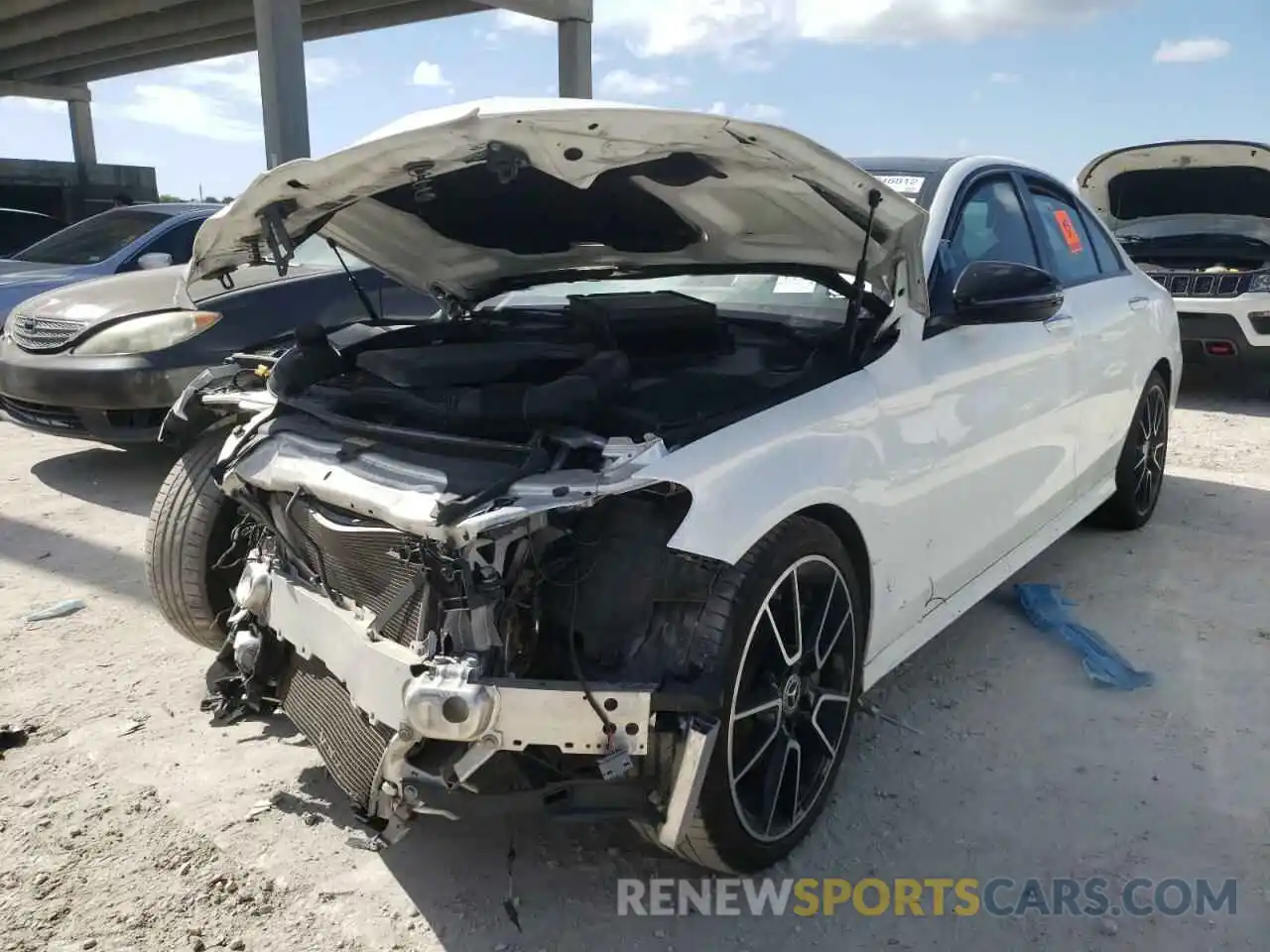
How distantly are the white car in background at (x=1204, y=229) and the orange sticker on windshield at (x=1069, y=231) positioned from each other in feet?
13.3

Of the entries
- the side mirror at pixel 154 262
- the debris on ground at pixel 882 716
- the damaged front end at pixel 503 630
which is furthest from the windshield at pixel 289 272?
the debris on ground at pixel 882 716

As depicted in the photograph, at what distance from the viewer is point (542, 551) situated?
6.95 ft

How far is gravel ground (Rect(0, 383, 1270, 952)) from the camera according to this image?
2217 mm

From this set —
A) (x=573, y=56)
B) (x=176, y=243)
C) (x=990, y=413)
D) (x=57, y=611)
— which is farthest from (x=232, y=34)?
(x=990, y=413)

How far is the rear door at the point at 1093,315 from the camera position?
3.87 meters

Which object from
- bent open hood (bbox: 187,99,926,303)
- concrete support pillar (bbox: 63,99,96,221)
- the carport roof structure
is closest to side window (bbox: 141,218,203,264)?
bent open hood (bbox: 187,99,926,303)

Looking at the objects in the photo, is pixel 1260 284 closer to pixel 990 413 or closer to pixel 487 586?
pixel 990 413

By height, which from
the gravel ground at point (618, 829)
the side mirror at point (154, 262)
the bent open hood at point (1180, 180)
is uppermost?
the bent open hood at point (1180, 180)

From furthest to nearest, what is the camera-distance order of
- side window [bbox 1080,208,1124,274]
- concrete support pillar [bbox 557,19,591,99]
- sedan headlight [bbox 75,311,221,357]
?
1. concrete support pillar [bbox 557,19,591,99]
2. sedan headlight [bbox 75,311,221,357]
3. side window [bbox 1080,208,1124,274]

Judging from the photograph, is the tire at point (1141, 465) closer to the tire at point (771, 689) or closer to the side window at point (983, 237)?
the side window at point (983, 237)

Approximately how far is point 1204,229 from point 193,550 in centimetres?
812

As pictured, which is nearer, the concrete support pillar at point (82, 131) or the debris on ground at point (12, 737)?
the debris on ground at point (12, 737)

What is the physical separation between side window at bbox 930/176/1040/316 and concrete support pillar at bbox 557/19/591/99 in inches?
557

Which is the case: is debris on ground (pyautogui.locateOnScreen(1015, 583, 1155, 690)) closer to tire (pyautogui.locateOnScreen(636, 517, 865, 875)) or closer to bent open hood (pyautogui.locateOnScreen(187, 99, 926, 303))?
tire (pyautogui.locateOnScreen(636, 517, 865, 875))
